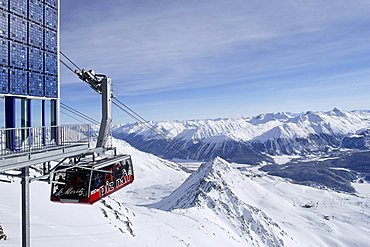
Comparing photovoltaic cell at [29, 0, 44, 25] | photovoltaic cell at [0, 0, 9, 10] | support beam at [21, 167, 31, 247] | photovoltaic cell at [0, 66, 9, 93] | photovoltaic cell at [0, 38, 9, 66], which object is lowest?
support beam at [21, 167, 31, 247]

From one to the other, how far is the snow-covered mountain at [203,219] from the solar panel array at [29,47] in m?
12.1

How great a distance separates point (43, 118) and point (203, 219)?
6981 centimetres

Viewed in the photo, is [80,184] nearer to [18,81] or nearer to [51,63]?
[18,81]

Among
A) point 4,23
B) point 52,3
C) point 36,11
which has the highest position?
point 52,3

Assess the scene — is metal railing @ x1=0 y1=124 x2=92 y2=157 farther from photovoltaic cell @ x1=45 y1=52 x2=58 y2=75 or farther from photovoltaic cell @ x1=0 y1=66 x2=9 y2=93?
photovoltaic cell @ x1=45 y1=52 x2=58 y2=75

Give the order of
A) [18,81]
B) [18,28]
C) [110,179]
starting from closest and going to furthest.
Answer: [18,28] < [18,81] < [110,179]

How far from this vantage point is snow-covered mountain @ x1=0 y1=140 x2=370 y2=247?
34594 mm

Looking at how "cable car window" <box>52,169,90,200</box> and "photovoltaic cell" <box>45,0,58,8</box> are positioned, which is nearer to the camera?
"cable car window" <box>52,169,90,200</box>

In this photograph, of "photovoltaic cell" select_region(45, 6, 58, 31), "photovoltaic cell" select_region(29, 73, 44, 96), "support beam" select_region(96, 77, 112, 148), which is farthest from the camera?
"support beam" select_region(96, 77, 112, 148)

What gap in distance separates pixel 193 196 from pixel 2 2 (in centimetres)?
11706

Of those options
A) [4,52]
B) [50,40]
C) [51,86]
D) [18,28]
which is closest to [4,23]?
[18,28]

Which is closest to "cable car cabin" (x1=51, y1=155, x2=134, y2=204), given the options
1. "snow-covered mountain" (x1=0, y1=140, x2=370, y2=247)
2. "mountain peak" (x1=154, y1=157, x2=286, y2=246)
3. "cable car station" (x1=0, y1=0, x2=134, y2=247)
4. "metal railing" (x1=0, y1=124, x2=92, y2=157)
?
"cable car station" (x1=0, y1=0, x2=134, y2=247)

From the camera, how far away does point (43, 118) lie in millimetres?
19594

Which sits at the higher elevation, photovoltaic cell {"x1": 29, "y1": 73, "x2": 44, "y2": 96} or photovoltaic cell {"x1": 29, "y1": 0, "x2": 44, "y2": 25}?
photovoltaic cell {"x1": 29, "y1": 0, "x2": 44, "y2": 25}
